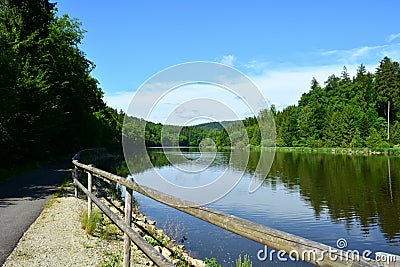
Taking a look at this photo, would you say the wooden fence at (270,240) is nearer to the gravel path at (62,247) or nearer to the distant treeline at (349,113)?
the gravel path at (62,247)

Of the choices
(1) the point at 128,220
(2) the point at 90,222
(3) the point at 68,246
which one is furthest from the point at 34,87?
(1) the point at 128,220

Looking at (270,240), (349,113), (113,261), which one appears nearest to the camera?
(270,240)

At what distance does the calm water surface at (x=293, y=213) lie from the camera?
1024cm

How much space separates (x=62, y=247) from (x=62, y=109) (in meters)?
24.9

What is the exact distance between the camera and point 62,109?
29.6m

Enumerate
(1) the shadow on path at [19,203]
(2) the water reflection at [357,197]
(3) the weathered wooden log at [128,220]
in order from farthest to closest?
(2) the water reflection at [357,197] → (1) the shadow on path at [19,203] → (3) the weathered wooden log at [128,220]

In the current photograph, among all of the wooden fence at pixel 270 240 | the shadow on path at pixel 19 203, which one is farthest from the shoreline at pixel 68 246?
the wooden fence at pixel 270 240

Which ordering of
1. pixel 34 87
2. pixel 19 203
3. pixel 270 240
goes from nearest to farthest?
pixel 270 240 < pixel 19 203 < pixel 34 87

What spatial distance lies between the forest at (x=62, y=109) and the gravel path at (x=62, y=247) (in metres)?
2.10

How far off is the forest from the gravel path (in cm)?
210

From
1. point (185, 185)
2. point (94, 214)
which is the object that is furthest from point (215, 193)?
point (94, 214)

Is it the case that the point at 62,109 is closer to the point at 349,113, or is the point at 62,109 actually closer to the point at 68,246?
the point at 68,246

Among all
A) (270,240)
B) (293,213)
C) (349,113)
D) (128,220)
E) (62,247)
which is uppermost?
(349,113)

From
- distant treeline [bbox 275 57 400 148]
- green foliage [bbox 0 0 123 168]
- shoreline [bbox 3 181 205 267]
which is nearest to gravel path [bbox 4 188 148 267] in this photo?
shoreline [bbox 3 181 205 267]
